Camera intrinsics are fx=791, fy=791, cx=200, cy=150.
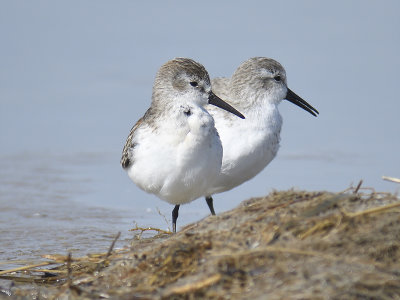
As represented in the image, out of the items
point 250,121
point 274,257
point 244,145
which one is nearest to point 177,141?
point 244,145

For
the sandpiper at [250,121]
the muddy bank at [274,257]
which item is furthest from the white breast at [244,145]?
the muddy bank at [274,257]

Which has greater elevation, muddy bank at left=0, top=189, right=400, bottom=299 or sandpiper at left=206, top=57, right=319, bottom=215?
sandpiper at left=206, top=57, right=319, bottom=215

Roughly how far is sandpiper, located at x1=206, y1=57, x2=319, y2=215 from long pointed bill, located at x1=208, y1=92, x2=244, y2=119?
0.15m

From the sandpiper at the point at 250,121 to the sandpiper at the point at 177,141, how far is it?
0.52 m

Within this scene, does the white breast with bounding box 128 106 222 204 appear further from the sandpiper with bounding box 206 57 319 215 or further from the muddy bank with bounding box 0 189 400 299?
the muddy bank with bounding box 0 189 400 299

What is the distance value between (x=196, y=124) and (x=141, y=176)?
62cm

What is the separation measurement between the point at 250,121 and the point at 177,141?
4.07 feet

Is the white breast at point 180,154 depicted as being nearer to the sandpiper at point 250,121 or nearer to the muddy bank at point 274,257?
the sandpiper at point 250,121

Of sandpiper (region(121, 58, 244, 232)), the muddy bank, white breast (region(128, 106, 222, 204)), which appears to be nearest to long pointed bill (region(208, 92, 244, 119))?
sandpiper (region(121, 58, 244, 232))

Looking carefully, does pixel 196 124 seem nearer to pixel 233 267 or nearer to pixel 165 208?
pixel 233 267

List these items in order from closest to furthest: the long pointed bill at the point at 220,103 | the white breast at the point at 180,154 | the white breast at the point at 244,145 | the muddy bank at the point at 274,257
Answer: the muddy bank at the point at 274,257 < the white breast at the point at 180,154 < the long pointed bill at the point at 220,103 < the white breast at the point at 244,145

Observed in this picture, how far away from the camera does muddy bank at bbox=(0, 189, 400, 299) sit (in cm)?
392

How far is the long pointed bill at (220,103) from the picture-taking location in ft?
21.7

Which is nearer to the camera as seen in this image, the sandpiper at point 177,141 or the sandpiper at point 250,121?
the sandpiper at point 177,141
